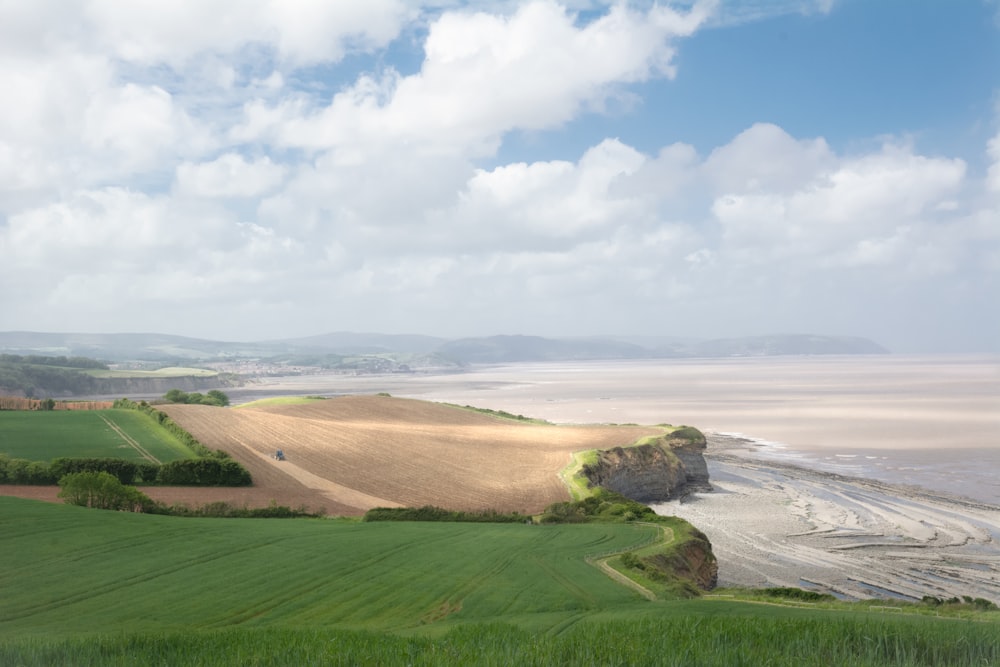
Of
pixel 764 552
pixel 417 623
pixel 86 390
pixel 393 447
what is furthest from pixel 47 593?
pixel 86 390

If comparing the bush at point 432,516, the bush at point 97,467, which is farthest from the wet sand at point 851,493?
the bush at point 97,467

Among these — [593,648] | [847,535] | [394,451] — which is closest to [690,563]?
[847,535]

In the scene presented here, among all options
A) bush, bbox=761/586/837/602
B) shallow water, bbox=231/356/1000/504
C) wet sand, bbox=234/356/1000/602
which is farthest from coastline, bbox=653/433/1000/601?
bush, bbox=761/586/837/602

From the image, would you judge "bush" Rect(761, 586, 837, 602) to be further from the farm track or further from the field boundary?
the farm track

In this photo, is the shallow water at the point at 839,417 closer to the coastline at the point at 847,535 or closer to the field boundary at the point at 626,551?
the coastline at the point at 847,535

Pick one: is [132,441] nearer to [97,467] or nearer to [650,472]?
[97,467]
